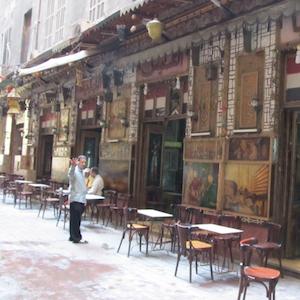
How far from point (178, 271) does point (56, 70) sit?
1044cm

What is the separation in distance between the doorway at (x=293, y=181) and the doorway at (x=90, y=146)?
8.40 meters

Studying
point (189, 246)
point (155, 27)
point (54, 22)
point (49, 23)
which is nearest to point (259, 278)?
point (189, 246)

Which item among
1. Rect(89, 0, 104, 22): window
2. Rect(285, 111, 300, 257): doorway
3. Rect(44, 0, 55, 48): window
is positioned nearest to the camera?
Rect(285, 111, 300, 257): doorway

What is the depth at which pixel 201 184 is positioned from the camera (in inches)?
378

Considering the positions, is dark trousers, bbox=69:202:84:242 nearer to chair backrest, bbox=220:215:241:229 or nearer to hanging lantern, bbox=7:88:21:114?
chair backrest, bbox=220:215:241:229

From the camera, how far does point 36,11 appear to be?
69.1 feet

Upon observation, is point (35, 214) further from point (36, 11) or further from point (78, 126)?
point (36, 11)

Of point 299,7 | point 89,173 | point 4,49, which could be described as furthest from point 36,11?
point 299,7

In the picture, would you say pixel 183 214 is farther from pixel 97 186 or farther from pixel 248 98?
pixel 97 186

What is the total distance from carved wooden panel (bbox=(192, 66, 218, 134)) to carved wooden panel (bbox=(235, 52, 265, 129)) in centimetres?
70

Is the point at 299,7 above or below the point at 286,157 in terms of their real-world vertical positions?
above

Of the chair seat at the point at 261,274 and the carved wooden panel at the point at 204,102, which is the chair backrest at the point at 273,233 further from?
the carved wooden panel at the point at 204,102

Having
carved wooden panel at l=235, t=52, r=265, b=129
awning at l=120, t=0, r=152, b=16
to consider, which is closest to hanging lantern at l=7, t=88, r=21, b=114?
awning at l=120, t=0, r=152, b=16

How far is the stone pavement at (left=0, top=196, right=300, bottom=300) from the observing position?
19.7 ft
